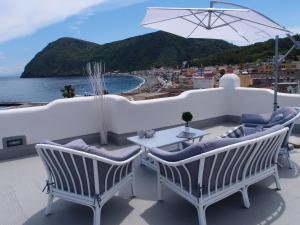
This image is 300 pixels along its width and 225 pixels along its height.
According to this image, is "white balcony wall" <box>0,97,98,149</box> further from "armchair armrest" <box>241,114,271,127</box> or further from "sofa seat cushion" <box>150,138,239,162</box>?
"sofa seat cushion" <box>150,138,239,162</box>

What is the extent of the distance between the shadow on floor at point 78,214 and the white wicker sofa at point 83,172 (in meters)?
0.23

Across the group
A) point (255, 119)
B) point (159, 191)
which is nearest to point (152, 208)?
point (159, 191)

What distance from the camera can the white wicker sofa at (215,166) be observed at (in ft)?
8.67

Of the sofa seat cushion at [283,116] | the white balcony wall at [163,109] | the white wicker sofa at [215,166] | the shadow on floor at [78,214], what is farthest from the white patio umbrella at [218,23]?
the shadow on floor at [78,214]

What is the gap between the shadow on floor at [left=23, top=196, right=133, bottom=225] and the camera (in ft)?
10.0

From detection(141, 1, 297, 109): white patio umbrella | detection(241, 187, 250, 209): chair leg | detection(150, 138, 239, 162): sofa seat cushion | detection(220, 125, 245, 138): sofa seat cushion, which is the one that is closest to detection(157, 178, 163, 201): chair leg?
detection(150, 138, 239, 162): sofa seat cushion

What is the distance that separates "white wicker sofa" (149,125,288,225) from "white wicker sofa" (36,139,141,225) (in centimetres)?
48

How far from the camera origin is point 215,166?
2717 mm

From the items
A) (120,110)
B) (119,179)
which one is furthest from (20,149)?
(119,179)

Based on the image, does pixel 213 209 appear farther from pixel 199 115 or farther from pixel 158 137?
pixel 199 115

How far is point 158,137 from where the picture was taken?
4445 mm

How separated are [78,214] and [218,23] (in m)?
3.85

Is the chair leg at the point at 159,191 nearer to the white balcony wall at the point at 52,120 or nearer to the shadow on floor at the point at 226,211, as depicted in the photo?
the shadow on floor at the point at 226,211

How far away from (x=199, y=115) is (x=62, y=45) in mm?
77533
